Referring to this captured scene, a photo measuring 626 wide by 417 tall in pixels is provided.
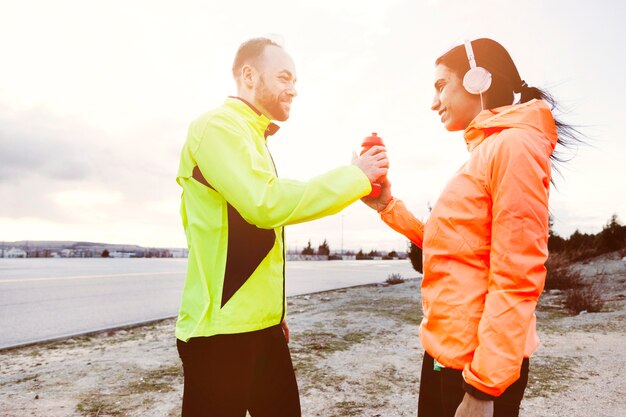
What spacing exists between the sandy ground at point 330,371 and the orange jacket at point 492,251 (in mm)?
2640

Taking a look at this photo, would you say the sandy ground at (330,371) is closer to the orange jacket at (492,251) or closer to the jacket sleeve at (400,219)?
the jacket sleeve at (400,219)

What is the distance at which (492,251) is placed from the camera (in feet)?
5.01

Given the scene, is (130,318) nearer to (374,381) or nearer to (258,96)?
(374,381)

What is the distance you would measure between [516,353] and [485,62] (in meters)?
1.19

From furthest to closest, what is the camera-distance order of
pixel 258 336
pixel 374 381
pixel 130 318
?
pixel 130 318 → pixel 374 381 → pixel 258 336

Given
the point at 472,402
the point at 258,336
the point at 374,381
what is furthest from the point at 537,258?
the point at 374,381

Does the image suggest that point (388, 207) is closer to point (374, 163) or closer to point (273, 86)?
point (374, 163)

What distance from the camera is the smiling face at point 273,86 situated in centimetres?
215

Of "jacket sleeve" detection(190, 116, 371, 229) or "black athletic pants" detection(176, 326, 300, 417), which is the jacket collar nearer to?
"jacket sleeve" detection(190, 116, 371, 229)

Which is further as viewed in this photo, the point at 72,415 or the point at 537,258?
the point at 72,415

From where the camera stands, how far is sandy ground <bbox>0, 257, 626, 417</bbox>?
404 cm

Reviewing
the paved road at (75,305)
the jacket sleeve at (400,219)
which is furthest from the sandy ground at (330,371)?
the jacket sleeve at (400,219)

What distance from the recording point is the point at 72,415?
3.79 meters

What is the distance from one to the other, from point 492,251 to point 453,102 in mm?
759
